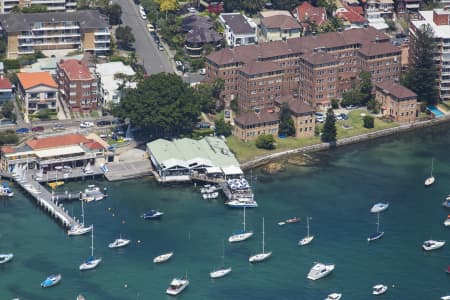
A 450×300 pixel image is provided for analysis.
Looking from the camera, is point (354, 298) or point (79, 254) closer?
point (354, 298)

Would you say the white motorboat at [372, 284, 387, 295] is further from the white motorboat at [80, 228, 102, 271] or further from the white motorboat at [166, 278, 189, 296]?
the white motorboat at [80, 228, 102, 271]

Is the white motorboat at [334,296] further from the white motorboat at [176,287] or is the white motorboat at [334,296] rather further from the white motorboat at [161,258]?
the white motorboat at [161,258]

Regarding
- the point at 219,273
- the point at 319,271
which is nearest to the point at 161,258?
the point at 219,273

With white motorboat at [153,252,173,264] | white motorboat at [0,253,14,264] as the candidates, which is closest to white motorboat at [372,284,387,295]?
white motorboat at [153,252,173,264]

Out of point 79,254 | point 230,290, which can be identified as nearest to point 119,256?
point 79,254

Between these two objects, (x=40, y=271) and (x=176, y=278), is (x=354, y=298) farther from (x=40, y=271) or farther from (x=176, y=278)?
(x=40, y=271)

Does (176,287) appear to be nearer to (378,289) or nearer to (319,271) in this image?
(319,271)
